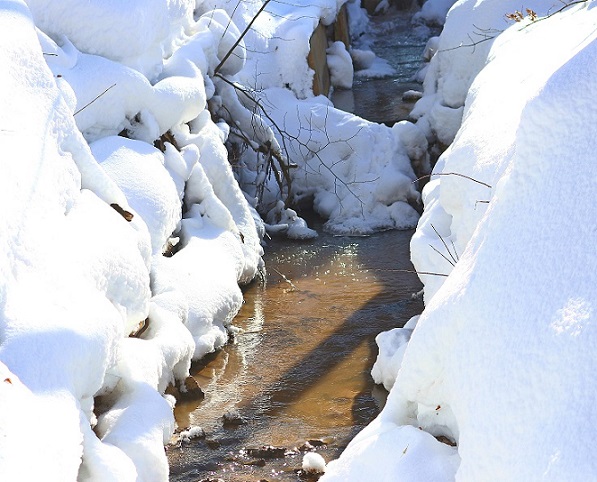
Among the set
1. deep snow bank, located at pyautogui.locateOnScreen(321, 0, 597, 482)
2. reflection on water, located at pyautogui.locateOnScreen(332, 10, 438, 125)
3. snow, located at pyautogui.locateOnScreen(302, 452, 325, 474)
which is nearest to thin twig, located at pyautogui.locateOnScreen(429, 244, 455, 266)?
snow, located at pyautogui.locateOnScreen(302, 452, 325, 474)

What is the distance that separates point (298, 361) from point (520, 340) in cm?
314

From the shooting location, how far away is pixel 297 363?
5.38 metres

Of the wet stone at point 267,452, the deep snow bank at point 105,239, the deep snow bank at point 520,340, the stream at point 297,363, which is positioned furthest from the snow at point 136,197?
the deep snow bank at point 520,340

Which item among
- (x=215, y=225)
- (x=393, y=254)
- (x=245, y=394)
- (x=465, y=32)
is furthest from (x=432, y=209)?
(x=465, y=32)

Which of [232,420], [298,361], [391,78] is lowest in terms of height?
[391,78]

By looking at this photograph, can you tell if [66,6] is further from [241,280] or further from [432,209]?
[432,209]


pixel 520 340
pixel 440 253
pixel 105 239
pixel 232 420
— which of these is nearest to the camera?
pixel 520 340

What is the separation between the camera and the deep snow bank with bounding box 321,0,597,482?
217 cm

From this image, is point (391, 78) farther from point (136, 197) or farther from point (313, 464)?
point (313, 464)

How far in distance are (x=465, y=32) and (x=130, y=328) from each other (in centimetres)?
589

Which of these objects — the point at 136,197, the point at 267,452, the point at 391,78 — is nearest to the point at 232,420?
the point at 267,452

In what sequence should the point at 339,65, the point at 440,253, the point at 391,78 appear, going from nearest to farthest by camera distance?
the point at 440,253, the point at 339,65, the point at 391,78

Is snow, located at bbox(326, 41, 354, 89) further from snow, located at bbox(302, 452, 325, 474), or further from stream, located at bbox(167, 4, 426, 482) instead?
snow, located at bbox(302, 452, 325, 474)

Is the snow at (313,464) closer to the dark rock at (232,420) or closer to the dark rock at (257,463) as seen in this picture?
the dark rock at (257,463)
